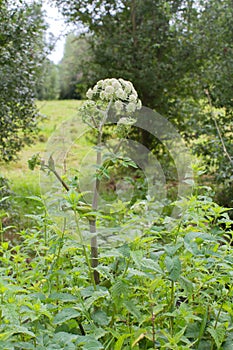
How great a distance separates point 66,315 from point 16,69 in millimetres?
3254

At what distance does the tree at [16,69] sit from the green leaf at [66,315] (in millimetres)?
3020

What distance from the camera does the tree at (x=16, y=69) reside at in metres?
3.94

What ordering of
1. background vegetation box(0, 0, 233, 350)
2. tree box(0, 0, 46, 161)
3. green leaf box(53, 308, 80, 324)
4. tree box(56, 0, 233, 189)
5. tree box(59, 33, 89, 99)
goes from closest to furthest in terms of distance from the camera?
green leaf box(53, 308, 80, 324)
background vegetation box(0, 0, 233, 350)
tree box(0, 0, 46, 161)
tree box(56, 0, 233, 189)
tree box(59, 33, 89, 99)

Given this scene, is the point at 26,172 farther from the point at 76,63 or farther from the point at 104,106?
the point at 104,106

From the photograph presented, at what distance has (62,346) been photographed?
108 cm

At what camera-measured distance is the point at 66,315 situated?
3.78 feet

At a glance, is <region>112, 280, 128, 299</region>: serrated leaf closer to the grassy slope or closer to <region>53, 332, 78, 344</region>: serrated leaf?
<region>53, 332, 78, 344</region>: serrated leaf

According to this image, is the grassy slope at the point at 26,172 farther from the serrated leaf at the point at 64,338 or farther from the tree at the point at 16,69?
the serrated leaf at the point at 64,338

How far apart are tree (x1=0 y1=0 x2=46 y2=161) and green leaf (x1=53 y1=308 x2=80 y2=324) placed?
9.91ft

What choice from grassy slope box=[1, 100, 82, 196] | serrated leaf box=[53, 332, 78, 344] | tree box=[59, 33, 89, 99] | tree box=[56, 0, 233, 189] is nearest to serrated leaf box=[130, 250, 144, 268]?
serrated leaf box=[53, 332, 78, 344]

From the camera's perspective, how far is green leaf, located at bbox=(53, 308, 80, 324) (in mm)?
1124

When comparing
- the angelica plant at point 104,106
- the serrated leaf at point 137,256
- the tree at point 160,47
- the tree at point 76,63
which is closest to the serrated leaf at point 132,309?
the serrated leaf at point 137,256

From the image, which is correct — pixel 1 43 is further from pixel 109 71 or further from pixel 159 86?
pixel 159 86

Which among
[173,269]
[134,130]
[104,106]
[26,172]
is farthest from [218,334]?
[26,172]
